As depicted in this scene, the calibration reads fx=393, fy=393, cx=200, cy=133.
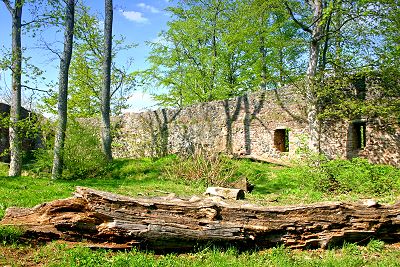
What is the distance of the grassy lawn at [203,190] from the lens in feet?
14.9

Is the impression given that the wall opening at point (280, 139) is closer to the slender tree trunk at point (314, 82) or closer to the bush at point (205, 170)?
the slender tree trunk at point (314, 82)

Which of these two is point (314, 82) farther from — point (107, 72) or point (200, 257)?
point (200, 257)

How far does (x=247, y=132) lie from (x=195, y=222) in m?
14.4

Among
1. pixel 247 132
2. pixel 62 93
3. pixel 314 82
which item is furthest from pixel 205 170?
pixel 247 132

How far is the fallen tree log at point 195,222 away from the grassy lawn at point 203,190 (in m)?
0.16

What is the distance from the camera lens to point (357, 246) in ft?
17.1

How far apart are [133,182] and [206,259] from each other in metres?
8.48

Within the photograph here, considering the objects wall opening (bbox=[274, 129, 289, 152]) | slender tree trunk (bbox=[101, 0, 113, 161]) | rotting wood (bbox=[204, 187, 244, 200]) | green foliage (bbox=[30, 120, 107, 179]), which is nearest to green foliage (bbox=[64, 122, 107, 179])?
green foliage (bbox=[30, 120, 107, 179])

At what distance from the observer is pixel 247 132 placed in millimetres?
19156

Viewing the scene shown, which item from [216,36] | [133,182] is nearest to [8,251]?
[133,182]

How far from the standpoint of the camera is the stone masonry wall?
15.3 meters

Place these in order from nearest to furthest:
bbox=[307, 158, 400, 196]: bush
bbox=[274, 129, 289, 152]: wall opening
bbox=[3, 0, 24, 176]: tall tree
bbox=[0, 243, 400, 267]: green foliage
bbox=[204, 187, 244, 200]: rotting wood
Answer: bbox=[0, 243, 400, 267]: green foliage → bbox=[204, 187, 244, 200]: rotting wood → bbox=[307, 158, 400, 196]: bush → bbox=[3, 0, 24, 176]: tall tree → bbox=[274, 129, 289, 152]: wall opening

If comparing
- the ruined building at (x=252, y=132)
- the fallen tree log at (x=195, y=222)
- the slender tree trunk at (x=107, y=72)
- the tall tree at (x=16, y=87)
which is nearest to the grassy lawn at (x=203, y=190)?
the fallen tree log at (x=195, y=222)

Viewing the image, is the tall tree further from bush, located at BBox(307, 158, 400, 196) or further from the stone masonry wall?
bush, located at BBox(307, 158, 400, 196)
